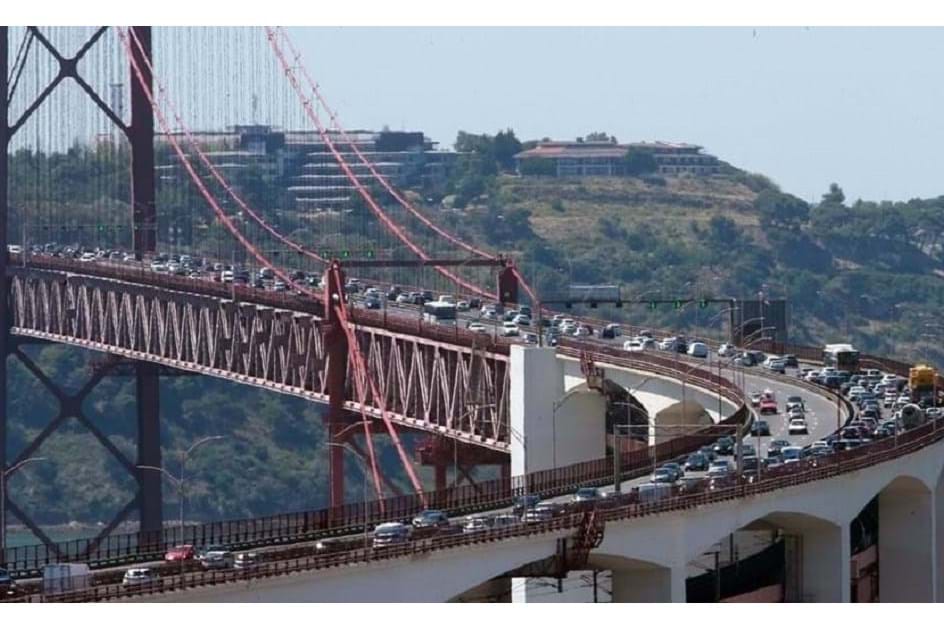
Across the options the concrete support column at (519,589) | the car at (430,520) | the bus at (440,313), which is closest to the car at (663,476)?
the concrete support column at (519,589)

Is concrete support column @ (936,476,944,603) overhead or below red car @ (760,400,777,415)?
below

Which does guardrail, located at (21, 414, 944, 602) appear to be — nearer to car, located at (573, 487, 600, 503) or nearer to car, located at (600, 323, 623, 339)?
car, located at (573, 487, 600, 503)

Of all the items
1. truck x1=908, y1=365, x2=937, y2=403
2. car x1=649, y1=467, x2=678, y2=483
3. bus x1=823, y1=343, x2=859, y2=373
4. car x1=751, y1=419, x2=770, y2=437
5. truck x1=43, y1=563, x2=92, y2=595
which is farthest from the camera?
bus x1=823, y1=343, x2=859, y2=373

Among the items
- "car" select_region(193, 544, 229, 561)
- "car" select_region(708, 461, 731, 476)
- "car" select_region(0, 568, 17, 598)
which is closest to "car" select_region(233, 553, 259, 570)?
"car" select_region(193, 544, 229, 561)

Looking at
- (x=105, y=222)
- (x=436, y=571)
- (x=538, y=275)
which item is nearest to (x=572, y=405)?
(x=436, y=571)

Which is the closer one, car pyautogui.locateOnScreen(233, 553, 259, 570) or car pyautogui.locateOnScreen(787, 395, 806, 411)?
car pyautogui.locateOnScreen(233, 553, 259, 570)

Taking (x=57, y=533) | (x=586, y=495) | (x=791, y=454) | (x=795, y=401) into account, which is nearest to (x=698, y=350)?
(x=795, y=401)
